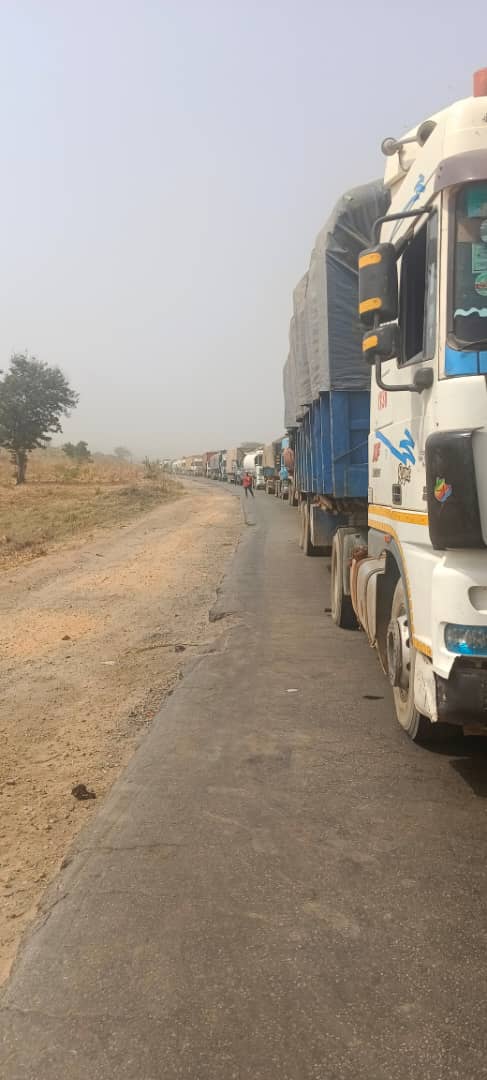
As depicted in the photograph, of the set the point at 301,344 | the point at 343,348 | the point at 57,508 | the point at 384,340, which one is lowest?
the point at 57,508

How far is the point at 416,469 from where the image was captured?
421 centimetres

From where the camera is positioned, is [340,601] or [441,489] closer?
[441,489]

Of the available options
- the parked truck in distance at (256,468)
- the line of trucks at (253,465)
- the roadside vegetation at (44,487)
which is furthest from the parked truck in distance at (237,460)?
the roadside vegetation at (44,487)

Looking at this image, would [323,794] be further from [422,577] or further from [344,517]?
[344,517]

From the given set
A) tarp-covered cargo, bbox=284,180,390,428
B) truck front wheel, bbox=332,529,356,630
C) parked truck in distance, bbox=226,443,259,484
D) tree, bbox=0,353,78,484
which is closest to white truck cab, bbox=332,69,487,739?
tarp-covered cargo, bbox=284,180,390,428

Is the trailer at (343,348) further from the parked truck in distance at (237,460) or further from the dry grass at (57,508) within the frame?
the parked truck in distance at (237,460)

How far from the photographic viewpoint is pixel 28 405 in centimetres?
4469

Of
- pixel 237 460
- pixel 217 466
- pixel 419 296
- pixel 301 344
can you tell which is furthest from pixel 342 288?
pixel 217 466

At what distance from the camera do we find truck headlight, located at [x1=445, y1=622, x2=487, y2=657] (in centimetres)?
344

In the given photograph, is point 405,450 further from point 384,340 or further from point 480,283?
point 480,283

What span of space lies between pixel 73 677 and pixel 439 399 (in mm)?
4477

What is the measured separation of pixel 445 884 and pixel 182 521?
2197 centimetres

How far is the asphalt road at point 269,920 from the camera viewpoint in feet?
7.48

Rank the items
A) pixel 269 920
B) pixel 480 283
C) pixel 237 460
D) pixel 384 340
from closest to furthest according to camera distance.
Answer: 1. pixel 269 920
2. pixel 480 283
3. pixel 384 340
4. pixel 237 460
